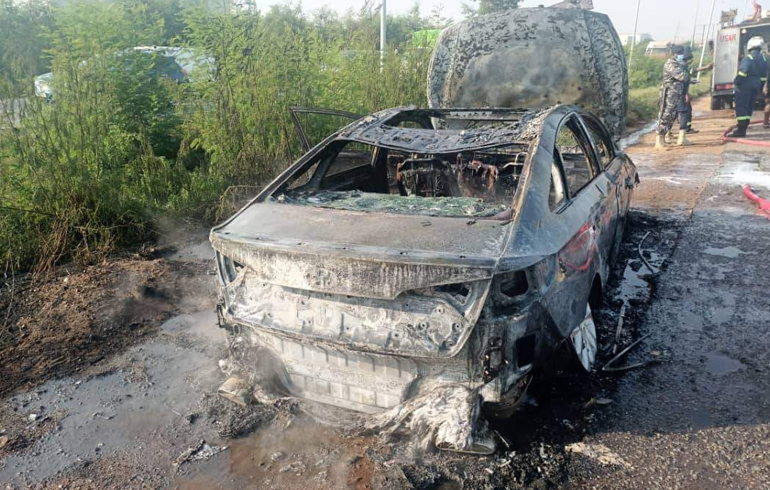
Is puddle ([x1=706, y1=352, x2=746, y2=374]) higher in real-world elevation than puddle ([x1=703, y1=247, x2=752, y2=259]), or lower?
higher

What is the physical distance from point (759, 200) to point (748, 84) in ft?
20.8

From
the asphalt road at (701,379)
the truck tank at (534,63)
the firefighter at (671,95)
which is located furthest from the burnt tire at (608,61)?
the firefighter at (671,95)

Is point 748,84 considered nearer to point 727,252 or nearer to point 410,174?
point 727,252

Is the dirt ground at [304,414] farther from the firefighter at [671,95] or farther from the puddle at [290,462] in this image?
the firefighter at [671,95]

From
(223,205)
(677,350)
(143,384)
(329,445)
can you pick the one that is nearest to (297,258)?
(329,445)

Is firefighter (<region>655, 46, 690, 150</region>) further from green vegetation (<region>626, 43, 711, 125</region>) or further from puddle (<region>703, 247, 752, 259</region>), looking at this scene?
puddle (<region>703, 247, 752, 259</region>)

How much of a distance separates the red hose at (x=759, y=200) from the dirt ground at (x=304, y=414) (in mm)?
1792

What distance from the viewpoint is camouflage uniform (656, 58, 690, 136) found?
37.8 feet

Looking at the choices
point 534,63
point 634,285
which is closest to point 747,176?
point 534,63

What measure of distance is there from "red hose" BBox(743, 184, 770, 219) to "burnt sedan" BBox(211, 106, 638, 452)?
4190 mm

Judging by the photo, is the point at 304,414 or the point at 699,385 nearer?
the point at 304,414

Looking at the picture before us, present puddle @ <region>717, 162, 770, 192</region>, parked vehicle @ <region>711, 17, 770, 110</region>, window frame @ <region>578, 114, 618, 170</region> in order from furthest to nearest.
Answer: parked vehicle @ <region>711, 17, 770, 110</region> → puddle @ <region>717, 162, 770, 192</region> → window frame @ <region>578, 114, 618, 170</region>

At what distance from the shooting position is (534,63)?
253 inches

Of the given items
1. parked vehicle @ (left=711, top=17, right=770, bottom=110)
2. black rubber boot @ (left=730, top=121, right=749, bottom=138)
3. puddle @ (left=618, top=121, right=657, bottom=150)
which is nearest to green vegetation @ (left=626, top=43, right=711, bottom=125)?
puddle @ (left=618, top=121, right=657, bottom=150)
